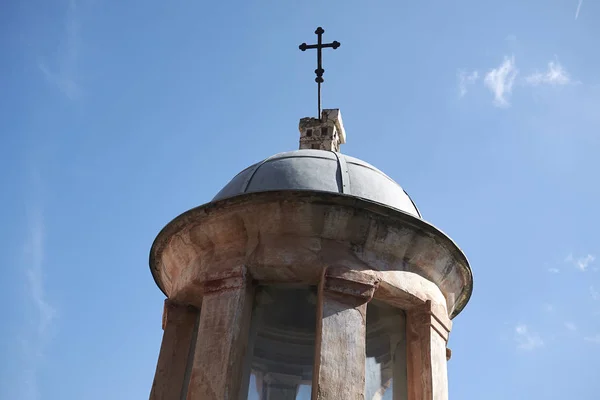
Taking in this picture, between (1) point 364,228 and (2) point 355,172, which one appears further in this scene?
(2) point 355,172

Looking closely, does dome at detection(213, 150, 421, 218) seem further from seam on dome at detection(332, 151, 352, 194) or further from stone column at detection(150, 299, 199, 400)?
stone column at detection(150, 299, 199, 400)

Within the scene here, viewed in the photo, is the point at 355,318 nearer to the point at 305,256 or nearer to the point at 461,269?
the point at 305,256

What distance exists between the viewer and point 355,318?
17.1 feet

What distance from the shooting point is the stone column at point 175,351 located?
579 cm

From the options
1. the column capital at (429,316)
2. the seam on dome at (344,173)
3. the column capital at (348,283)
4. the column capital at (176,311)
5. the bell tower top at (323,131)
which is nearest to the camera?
the column capital at (348,283)

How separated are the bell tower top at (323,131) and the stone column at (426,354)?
8.85 ft

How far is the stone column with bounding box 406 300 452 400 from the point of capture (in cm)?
553

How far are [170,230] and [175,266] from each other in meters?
0.39

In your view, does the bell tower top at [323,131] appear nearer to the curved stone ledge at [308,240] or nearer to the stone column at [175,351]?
the curved stone ledge at [308,240]

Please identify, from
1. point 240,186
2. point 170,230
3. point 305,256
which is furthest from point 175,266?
point 305,256

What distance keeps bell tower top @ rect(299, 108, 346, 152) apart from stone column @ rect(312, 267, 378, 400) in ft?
8.96

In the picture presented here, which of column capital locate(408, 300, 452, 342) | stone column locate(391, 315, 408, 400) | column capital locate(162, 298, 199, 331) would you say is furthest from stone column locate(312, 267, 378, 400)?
column capital locate(162, 298, 199, 331)

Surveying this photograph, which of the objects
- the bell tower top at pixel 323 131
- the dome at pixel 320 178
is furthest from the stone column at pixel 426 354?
the bell tower top at pixel 323 131

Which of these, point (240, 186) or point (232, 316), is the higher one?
point (240, 186)
